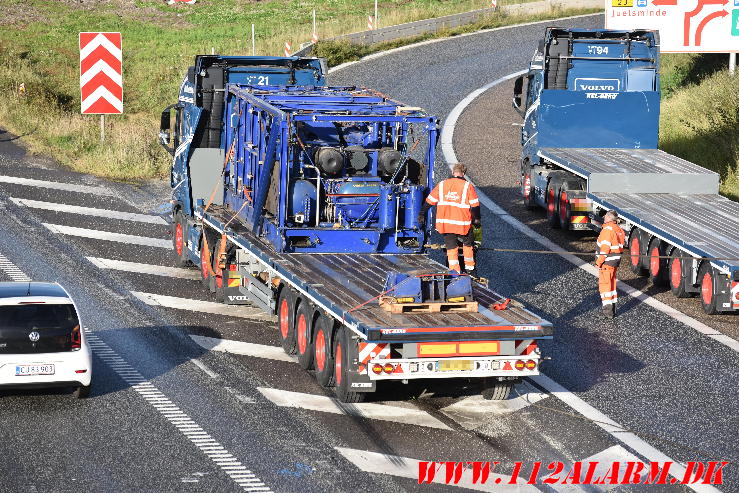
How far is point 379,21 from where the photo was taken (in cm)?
4788

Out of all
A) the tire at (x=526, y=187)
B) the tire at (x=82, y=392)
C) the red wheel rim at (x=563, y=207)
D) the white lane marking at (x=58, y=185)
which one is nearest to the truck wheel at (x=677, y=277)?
the red wheel rim at (x=563, y=207)

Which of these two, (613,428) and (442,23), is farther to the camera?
(442,23)

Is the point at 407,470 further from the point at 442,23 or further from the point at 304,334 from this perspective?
the point at 442,23

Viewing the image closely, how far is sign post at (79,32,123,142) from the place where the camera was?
27.5 m

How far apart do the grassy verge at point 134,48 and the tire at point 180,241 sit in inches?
266

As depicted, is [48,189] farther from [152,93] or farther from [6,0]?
[6,0]

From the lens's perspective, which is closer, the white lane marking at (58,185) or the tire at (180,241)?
the tire at (180,241)

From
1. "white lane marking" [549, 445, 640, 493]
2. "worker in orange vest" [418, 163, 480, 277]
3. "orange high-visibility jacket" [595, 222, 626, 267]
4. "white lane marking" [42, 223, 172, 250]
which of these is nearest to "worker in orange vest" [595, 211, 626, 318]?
"orange high-visibility jacket" [595, 222, 626, 267]

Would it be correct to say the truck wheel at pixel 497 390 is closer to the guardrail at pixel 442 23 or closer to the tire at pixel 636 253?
the tire at pixel 636 253

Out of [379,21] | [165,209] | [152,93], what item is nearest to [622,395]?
[165,209]

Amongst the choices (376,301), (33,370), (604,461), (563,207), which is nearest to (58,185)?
(563,207)

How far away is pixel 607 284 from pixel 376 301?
5100 mm

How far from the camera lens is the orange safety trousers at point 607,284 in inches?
711

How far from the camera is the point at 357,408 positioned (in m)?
14.0
